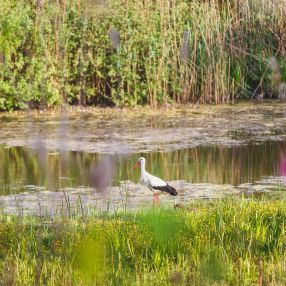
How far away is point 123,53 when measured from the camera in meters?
15.9

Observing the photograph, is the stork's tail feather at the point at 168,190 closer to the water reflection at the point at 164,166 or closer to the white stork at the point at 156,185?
the white stork at the point at 156,185

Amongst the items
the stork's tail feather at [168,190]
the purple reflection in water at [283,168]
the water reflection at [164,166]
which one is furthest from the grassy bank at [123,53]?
the stork's tail feather at [168,190]


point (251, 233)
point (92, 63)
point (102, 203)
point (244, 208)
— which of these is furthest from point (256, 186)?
point (92, 63)

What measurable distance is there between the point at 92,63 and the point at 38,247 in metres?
9.87

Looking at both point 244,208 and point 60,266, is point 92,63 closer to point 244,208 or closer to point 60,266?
point 244,208

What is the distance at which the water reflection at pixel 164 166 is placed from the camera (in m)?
10.3

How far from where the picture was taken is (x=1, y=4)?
15.3 metres

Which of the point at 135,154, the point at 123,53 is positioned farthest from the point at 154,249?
the point at 123,53

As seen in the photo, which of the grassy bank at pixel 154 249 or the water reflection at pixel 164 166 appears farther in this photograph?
the water reflection at pixel 164 166

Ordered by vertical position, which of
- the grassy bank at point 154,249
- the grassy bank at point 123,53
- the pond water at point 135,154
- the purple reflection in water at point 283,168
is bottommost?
the purple reflection in water at point 283,168

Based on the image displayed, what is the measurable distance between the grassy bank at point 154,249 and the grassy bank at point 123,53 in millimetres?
8624

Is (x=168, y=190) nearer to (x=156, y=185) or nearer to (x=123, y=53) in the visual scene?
(x=156, y=185)

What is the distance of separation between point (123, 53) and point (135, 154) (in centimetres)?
440

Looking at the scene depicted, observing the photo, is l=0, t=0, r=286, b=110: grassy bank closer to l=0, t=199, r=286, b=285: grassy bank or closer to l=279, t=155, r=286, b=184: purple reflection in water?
l=279, t=155, r=286, b=184: purple reflection in water
